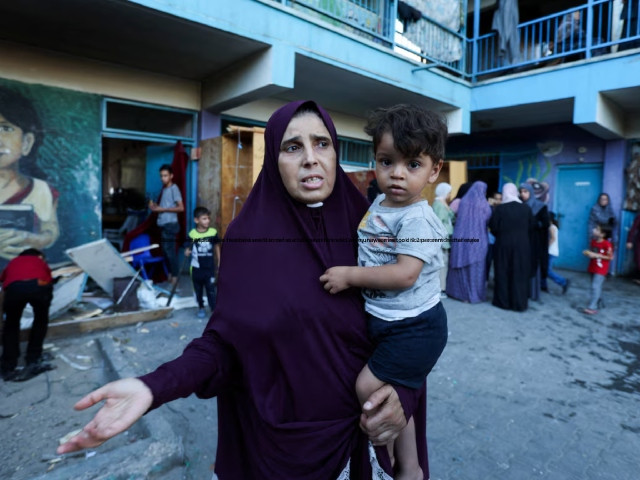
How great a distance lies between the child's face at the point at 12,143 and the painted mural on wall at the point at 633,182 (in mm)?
10632

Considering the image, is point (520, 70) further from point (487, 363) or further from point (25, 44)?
point (25, 44)

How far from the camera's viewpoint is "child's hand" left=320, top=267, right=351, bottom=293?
113 centimetres

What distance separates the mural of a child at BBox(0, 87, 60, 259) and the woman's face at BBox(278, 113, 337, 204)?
17.9 ft

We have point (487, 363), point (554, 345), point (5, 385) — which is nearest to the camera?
point (5, 385)

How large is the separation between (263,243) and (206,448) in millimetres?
1859

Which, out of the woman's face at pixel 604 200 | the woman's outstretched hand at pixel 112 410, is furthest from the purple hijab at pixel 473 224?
the woman's outstretched hand at pixel 112 410

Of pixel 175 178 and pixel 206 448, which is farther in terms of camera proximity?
pixel 175 178

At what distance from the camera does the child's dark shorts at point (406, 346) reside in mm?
1121

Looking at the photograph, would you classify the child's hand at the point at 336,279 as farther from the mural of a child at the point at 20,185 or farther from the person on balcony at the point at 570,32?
the person on balcony at the point at 570,32

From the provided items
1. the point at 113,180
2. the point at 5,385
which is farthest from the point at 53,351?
the point at 113,180

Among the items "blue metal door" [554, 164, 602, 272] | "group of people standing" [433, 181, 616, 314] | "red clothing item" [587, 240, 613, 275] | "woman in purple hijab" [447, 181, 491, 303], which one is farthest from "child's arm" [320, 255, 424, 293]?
"blue metal door" [554, 164, 602, 272]

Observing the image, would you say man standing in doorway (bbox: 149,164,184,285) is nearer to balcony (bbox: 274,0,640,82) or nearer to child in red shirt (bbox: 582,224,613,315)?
balcony (bbox: 274,0,640,82)

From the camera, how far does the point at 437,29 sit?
25.6 feet

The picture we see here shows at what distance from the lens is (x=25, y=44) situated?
5098 mm
